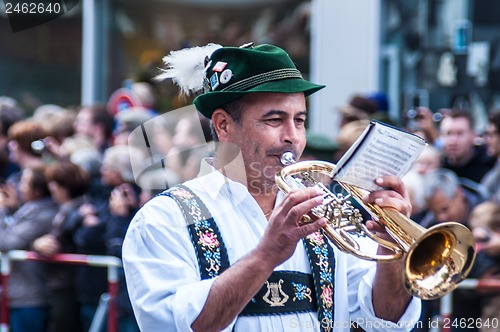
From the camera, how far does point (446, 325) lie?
17.5ft

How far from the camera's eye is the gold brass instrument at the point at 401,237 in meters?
2.81

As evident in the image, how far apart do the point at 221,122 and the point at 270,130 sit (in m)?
0.21

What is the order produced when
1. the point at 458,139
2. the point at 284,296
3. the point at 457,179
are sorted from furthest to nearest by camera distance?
the point at 458,139, the point at 457,179, the point at 284,296

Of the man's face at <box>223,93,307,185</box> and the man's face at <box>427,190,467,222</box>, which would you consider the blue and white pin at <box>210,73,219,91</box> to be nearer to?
the man's face at <box>223,93,307,185</box>

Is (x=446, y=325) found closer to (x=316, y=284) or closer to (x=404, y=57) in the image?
(x=316, y=284)

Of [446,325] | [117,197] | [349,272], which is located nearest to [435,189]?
[446,325]

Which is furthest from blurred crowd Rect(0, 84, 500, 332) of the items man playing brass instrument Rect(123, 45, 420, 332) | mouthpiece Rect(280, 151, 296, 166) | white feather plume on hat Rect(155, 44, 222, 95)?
mouthpiece Rect(280, 151, 296, 166)

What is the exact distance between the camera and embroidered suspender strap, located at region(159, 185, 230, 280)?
112 inches

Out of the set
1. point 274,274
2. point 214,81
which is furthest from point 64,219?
point 274,274

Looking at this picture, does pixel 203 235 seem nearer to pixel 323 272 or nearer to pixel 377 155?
pixel 323 272

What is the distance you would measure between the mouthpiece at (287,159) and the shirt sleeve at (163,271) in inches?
14.2

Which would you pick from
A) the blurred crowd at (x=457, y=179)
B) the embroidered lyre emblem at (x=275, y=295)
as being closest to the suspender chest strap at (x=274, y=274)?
the embroidered lyre emblem at (x=275, y=295)

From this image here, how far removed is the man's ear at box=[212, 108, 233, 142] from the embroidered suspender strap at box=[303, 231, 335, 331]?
44cm

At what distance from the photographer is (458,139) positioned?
6289 millimetres
